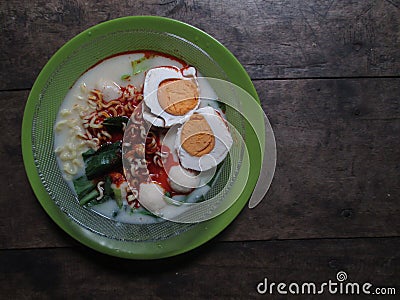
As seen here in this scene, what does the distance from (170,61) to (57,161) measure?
0.55 metres

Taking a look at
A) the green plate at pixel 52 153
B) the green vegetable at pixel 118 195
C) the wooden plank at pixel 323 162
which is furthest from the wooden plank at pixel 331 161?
the green vegetable at pixel 118 195

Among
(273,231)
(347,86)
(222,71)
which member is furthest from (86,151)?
(347,86)

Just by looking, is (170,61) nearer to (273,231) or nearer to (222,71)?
(222,71)

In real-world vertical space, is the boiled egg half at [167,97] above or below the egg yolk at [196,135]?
above

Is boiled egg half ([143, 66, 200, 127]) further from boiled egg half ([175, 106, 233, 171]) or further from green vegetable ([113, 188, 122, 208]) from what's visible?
green vegetable ([113, 188, 122, 208])

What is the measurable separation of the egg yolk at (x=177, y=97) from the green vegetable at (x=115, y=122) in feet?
0.49

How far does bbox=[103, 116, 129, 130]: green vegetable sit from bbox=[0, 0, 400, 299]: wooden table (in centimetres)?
33

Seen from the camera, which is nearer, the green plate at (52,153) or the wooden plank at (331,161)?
the green plate at (52,153)

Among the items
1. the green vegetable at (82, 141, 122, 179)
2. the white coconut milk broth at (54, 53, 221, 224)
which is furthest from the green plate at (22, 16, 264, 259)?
the green vegetable at (82, 141, 122, 179)

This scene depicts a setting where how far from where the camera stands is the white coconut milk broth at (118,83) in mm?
1910

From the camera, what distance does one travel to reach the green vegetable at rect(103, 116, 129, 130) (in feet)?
6.30

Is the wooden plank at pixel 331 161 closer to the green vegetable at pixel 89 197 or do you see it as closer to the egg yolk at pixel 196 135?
the egg yolk at pixel 196 135

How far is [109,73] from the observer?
76.9 inches

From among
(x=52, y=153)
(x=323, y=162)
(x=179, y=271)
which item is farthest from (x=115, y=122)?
(x=323, y=162)
